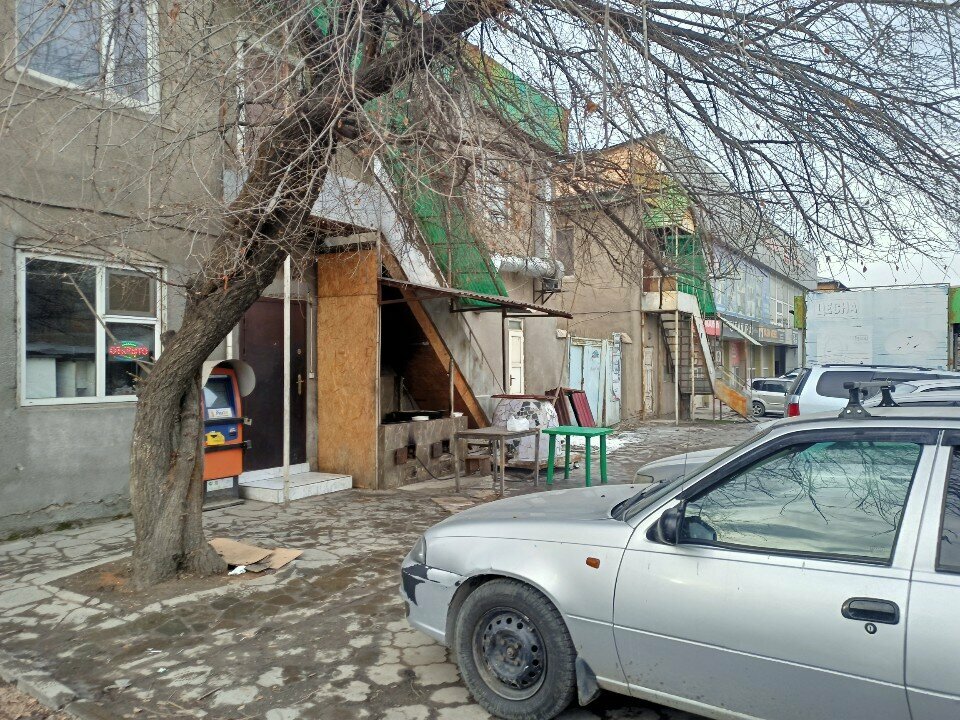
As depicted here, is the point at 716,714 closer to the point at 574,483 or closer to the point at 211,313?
the point at 211,313

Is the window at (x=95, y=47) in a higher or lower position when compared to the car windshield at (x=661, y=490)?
higher

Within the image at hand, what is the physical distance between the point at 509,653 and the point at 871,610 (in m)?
1.67

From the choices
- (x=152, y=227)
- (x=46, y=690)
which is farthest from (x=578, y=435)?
(x=46, y=690)

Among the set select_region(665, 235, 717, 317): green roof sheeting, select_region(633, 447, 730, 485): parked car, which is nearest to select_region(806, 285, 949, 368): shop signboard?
select_region(665, 235, 717, 317): green roof sheeting

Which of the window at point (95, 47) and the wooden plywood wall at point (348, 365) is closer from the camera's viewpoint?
the window at point (95, 47)

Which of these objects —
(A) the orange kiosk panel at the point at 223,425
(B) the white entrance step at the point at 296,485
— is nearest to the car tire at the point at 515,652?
(A) the orange kiosk panel at the point at 223,425

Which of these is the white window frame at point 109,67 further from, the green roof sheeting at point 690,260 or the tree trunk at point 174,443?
the green roof sheeting at point 690,260

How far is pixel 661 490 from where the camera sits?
3.61m

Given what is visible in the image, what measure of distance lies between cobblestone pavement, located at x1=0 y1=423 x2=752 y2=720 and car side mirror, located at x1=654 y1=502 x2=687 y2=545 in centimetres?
109

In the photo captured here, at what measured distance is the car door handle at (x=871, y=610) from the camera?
8.39 feet

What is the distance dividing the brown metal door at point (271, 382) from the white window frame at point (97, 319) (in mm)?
1276

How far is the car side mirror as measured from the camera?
3.06 m

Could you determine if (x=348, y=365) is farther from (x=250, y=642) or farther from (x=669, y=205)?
(x=250, y=642)

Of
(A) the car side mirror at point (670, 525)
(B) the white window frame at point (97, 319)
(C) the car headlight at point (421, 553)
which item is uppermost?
(B) the white window frame at point (97, 319)
